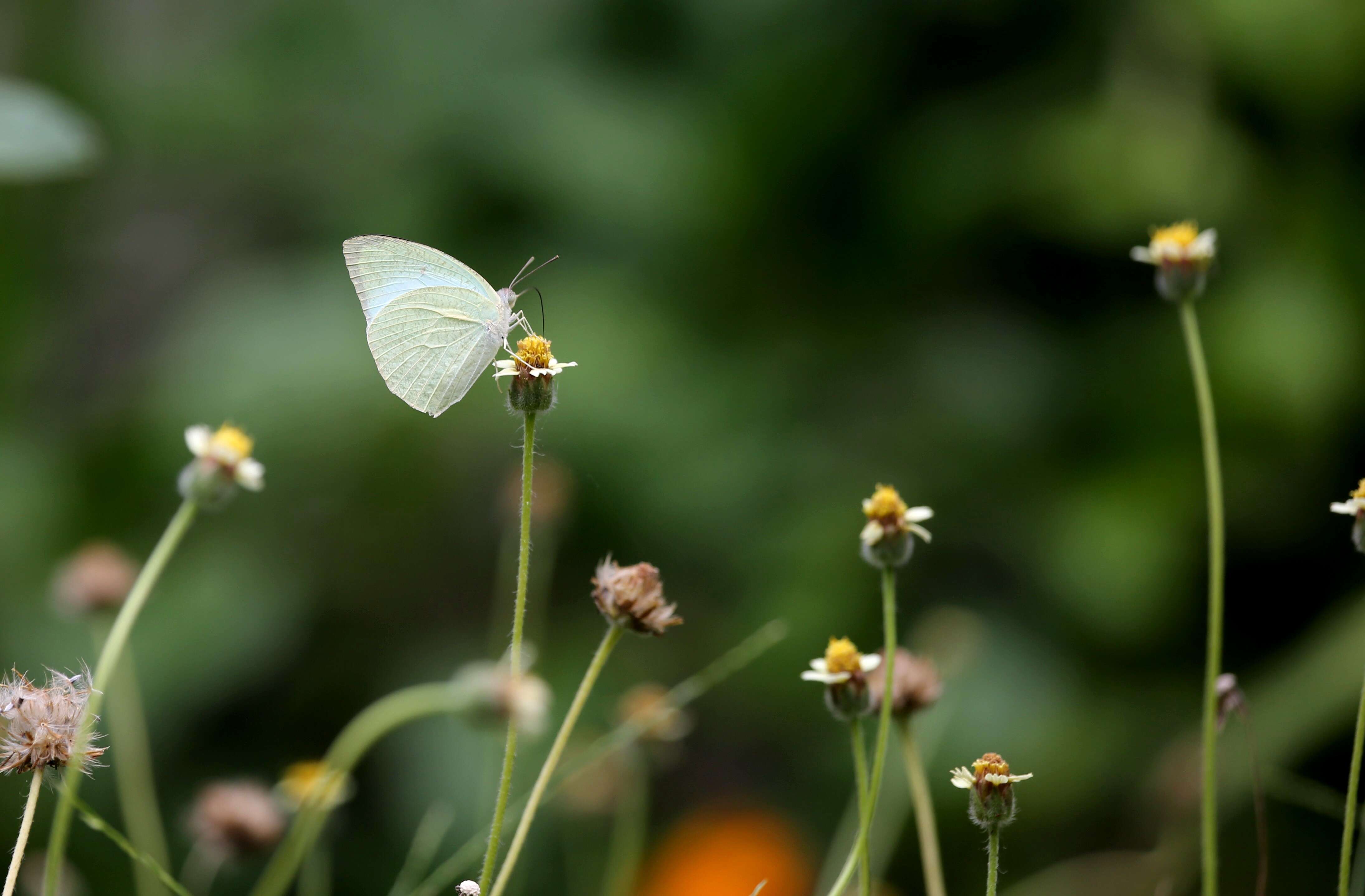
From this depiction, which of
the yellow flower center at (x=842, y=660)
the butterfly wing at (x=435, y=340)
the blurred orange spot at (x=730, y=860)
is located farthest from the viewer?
the blurred orange spot at (x=730, y=860)

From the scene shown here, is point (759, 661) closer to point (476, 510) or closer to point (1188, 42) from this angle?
point (476, 510)

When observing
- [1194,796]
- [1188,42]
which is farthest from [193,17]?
[1194,796]

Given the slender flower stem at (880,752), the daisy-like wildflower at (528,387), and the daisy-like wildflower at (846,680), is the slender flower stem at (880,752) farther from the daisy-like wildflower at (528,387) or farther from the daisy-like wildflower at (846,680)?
the daisy-like wildflower at (528,387)

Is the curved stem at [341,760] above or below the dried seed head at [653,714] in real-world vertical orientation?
below

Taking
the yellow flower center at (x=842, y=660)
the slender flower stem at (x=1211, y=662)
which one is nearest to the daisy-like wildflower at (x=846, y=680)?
the yellow flower center at (x=842, y=660)

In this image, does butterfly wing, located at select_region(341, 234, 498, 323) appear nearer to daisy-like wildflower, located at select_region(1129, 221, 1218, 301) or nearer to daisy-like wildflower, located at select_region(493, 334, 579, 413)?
daisy-like wildflower, located at select_region(493, 334, 579, 413)

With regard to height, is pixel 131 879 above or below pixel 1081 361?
below

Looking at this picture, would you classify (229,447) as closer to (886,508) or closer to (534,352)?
(534,352)

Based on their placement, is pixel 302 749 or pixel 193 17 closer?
pixel 302 749
